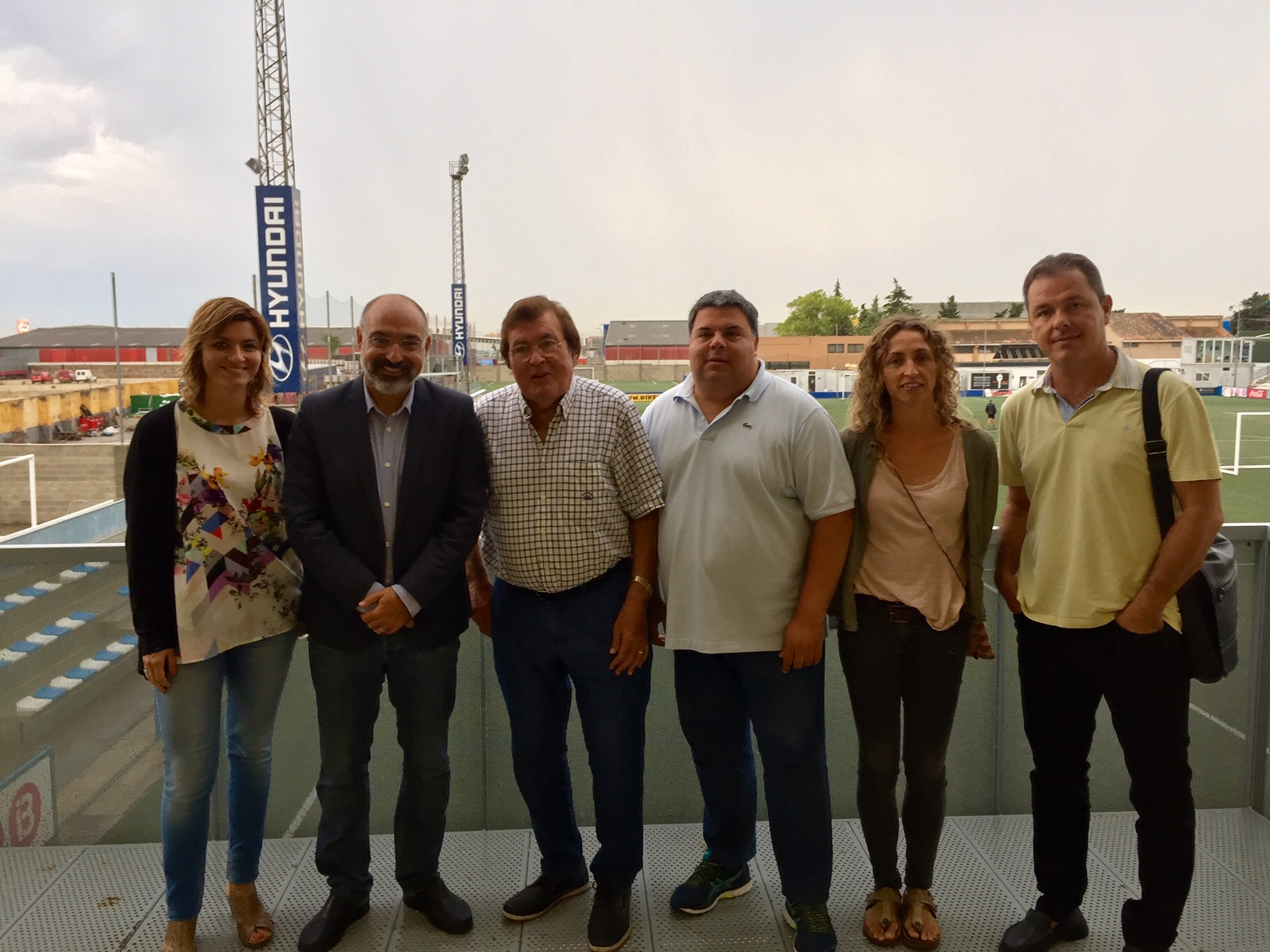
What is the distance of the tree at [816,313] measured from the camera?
37094 mm

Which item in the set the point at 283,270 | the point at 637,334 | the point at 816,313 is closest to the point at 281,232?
the point at 283,270

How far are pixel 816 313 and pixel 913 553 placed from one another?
41344mm

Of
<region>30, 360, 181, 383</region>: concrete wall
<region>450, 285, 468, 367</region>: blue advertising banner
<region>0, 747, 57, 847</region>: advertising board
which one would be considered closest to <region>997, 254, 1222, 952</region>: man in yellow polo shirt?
<region>0, 747, 57, 847</region>: advertising board

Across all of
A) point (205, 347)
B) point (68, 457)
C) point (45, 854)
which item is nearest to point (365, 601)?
point (205, 347)

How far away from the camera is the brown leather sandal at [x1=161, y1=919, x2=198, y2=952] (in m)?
1.88

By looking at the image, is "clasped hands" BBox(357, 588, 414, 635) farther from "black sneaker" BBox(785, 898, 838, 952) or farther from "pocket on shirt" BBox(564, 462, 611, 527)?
"black sneaker" BBox(785, 898, 838, 952)

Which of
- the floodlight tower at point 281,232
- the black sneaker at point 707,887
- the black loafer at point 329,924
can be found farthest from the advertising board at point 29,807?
the floodlight tower at point 281,232

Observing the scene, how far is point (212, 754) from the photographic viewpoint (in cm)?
185

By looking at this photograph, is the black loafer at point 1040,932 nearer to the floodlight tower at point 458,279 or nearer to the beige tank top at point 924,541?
the beige tank top at point 924,541

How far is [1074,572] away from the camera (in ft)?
5.71

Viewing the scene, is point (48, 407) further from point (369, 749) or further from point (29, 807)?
point (369, 749)

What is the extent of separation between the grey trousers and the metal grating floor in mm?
225

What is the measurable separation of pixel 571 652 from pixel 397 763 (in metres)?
0.94

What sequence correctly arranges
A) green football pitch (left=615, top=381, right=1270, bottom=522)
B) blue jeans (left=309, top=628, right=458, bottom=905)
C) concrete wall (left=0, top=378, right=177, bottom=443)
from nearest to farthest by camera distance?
blue jeans (left=309, top=628, right=458, bottom=905) < green football pitch (left=615, top=381, right=1270, bottom=522) < concrete wall (left=0, top=378, right=177, bottom=443)
